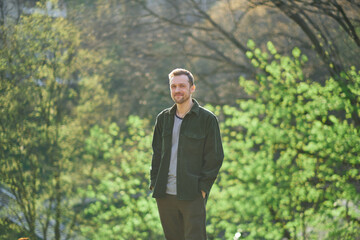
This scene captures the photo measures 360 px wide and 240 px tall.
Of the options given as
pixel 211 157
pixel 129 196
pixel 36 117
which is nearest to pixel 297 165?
pixel 129 196

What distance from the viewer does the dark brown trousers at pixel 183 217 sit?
335cm

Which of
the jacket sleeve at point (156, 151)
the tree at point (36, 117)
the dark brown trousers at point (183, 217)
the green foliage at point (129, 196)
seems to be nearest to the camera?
the dark brown trousers at point (183, 217)

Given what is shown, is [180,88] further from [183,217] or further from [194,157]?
[183,217]

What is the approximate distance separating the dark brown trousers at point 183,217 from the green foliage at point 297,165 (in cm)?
421

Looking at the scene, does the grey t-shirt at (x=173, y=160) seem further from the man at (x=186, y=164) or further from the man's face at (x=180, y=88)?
the man's face at (x=180, y=88)

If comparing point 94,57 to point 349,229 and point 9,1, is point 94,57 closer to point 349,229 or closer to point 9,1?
point 9,1

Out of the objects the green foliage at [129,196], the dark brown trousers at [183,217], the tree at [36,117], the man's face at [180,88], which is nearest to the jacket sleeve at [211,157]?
the dark brown trousers at [183,217]

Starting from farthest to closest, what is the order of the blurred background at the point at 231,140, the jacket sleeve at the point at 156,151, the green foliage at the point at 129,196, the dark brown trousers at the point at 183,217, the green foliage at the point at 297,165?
1. the green foliage at the point at 129,196
2. the blurred background at the point at 231,140
3. the green foliage at the point at 297,165
4. the jacket sleeve at the point at 156,151
5. the dark brown trousers at the point at 183,217

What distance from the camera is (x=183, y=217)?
11.3 ft

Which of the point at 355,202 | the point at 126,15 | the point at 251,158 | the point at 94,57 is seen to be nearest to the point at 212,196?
the point at 251,158

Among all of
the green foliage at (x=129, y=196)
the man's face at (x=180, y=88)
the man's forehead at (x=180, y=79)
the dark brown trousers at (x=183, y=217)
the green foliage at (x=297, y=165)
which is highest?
the man's forehead at (x=180, y=79)

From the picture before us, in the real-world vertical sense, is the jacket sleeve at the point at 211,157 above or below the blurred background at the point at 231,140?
above

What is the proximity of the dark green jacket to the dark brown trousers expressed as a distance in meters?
0.06

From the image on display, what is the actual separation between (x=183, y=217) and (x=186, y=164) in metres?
0.37
